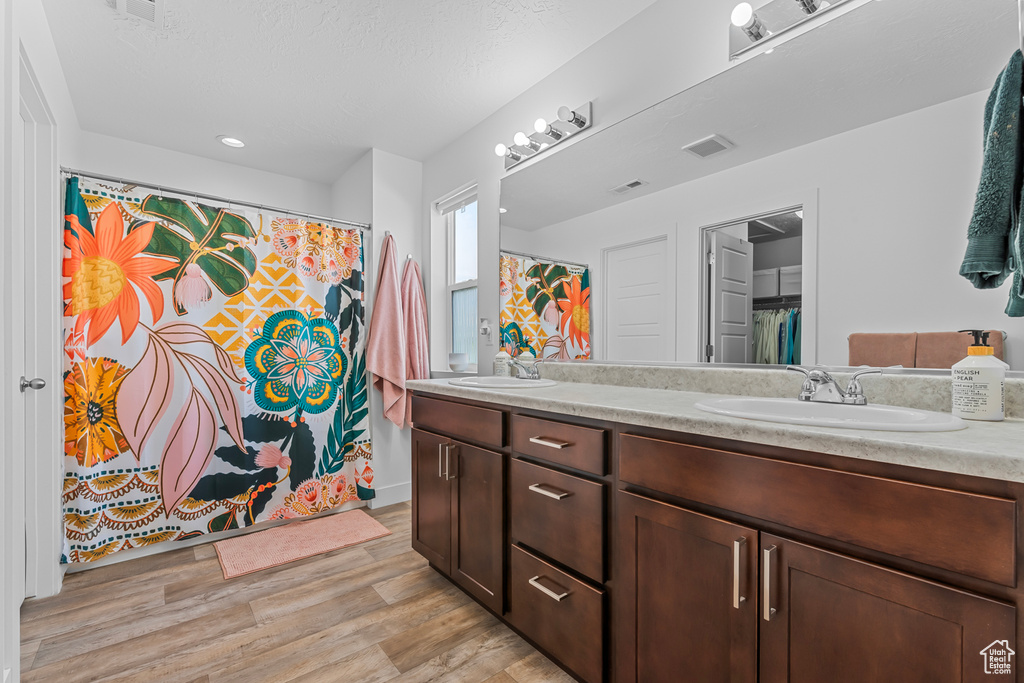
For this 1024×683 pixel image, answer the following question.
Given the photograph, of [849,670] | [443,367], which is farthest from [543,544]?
[443,367]

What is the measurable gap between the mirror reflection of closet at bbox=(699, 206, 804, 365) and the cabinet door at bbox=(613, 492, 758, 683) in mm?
691

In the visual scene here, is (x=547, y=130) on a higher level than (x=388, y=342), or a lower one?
higher

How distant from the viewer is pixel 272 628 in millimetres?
1691

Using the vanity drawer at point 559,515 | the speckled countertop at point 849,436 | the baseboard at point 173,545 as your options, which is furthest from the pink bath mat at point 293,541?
the speckled countertop at point 849,436

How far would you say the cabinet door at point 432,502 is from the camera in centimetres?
191

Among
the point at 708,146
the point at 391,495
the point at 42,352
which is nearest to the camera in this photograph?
the point at 708,146

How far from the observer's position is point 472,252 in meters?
3.00

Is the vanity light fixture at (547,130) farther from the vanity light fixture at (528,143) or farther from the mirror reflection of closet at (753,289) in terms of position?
the mirror reflection of closet at (753,289)

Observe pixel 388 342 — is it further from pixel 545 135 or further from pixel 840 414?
pixel 840 414

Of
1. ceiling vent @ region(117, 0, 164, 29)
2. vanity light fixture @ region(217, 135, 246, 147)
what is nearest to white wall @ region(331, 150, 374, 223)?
vanity light fixture @ region(217, 135, 246, 147)

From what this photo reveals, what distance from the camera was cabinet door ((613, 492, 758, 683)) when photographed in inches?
36.9

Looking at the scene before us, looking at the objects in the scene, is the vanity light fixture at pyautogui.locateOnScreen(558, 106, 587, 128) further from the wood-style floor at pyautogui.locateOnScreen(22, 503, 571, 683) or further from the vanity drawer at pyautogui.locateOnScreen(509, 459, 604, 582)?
the wood-style floor at pyautogui.locateOnScreen(22, 503, 571, 683)

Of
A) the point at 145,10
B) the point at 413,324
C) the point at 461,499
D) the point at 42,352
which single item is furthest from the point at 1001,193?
the point at 42,352

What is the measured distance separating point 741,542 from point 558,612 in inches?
26.8
